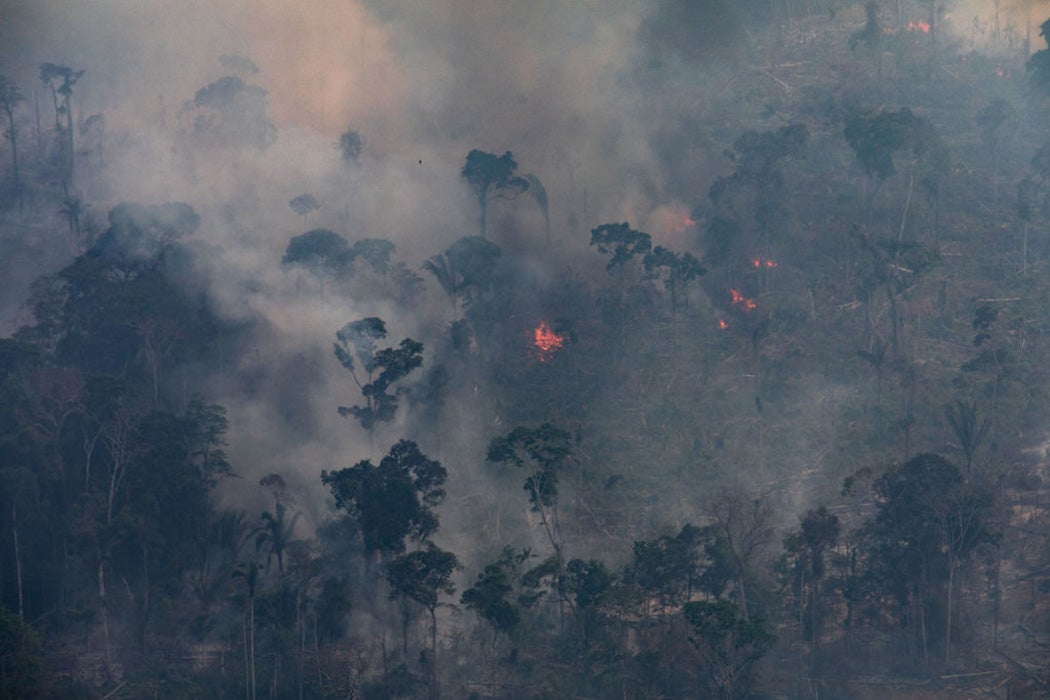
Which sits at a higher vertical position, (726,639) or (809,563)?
(809,563)

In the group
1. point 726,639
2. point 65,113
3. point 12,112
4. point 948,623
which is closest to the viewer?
point 726,639

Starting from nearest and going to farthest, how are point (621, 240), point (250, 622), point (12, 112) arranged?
point (250, 622), point (621, 240), point (12, 112)

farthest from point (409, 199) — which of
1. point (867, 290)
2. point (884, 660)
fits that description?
point (884, 660)

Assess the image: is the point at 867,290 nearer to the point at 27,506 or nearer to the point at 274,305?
the point at 274,305

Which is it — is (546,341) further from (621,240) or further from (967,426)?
(967,426)

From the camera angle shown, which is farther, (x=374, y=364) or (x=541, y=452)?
(x=374, y=364)

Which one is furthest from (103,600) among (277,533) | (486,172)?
(486,172)

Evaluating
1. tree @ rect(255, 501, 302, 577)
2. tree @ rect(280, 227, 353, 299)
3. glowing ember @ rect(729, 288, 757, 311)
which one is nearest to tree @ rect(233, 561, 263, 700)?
tree @ rect(255, 501, 302, 577)
